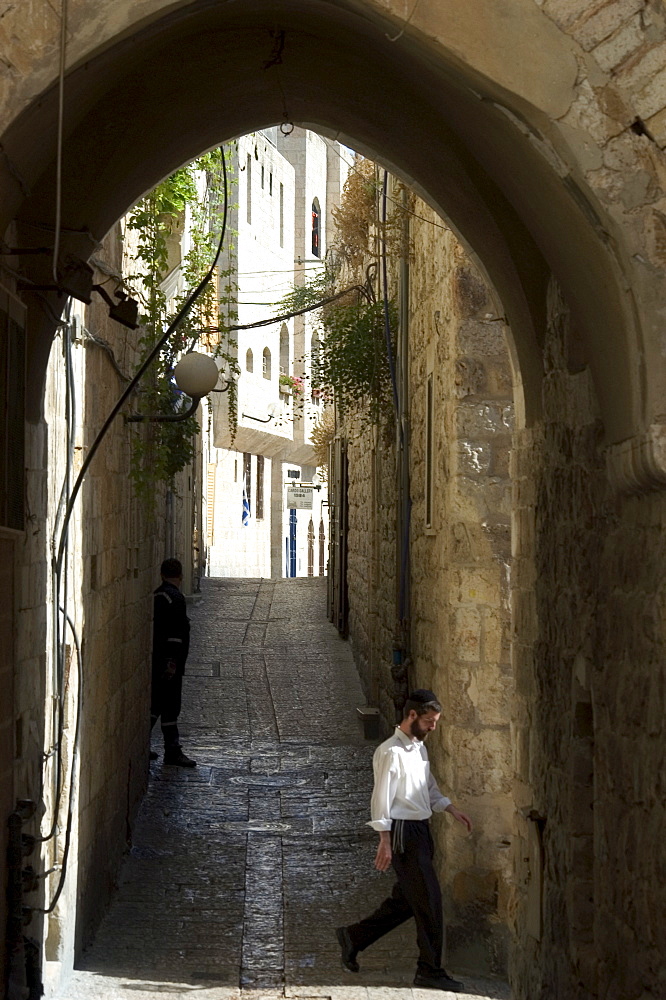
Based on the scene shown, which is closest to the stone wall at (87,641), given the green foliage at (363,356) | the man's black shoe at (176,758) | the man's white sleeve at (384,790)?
the man's black shoe at (176,758)

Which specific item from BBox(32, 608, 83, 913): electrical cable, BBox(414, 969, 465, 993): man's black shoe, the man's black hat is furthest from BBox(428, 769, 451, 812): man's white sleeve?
BBox(32, 608, 83, 913): electrical cable

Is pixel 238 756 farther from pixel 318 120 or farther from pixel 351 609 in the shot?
pixel 318 120

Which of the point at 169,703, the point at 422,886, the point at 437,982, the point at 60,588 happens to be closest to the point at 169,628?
the point at 169,703

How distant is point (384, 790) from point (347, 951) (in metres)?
0.88

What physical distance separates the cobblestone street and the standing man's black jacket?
30.8 inches

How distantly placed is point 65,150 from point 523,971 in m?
3.68

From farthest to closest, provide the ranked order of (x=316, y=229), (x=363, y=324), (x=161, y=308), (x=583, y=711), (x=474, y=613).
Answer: (x=316, y=229) < (x=363, y=324) < (x=161, y=308) < (x=474, y=613) < (x=583, y=711)

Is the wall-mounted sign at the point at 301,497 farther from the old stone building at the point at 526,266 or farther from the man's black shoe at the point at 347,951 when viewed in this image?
the man's black shoe at the point at 347,951

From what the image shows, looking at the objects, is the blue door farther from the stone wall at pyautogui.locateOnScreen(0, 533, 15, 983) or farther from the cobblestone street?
the stone wall at pyautogui.locateOnScreen(0, 533, 15, 983)

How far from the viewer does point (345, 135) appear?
5945mm

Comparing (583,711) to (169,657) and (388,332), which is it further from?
(169,657)

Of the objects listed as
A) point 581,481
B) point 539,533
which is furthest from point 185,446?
point 581,481

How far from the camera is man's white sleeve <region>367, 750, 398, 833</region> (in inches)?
238

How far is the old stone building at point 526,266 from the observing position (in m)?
3.58
